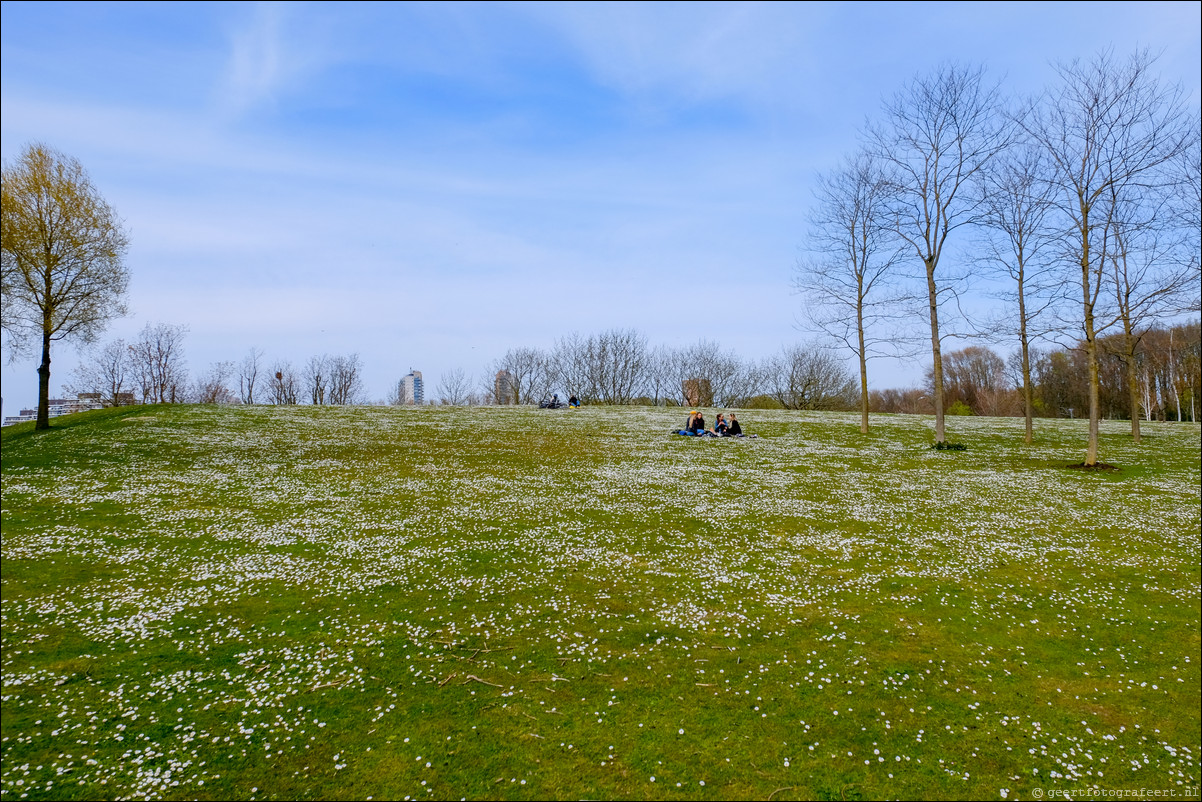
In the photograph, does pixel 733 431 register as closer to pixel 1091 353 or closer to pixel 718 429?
pixel 718 429

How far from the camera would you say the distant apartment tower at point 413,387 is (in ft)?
472

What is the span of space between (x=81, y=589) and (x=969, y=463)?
3078 cm

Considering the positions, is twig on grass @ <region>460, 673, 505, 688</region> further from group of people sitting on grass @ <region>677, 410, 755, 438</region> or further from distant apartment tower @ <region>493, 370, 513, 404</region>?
distant apartment tower @ <region>493, 370, 513, 404</region>

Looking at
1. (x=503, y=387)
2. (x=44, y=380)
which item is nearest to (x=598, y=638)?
(x=44, y=380)

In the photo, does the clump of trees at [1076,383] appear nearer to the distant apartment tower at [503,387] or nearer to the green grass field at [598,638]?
the green grass field at [598,638]

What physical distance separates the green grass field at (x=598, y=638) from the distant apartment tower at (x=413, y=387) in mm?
126390

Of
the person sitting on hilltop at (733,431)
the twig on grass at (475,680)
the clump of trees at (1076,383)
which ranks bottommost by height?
the twig on grass at (475,680)

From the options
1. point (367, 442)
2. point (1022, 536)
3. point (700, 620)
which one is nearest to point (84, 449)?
point (367, 442)

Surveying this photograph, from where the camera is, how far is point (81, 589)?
11.3 meters

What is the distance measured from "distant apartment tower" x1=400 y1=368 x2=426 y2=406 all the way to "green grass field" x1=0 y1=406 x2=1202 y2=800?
4976 inches

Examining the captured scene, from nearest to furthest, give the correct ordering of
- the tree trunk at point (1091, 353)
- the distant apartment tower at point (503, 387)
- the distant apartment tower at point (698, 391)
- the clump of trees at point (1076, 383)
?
the tree trunk at point (1091, 353), the clump of trees at point (1076, 383), the distant apartment tower at point (698, 391), the distant apartment tower at point (503, 387)

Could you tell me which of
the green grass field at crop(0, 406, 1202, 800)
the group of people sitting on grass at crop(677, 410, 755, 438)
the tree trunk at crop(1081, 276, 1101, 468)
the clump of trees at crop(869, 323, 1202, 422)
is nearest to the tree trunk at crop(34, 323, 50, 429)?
the green grass field at crop(0, 406, 1202, 800)

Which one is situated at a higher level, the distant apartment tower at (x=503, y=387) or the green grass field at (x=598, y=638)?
the distant apartment tower at (x=503, y=387)

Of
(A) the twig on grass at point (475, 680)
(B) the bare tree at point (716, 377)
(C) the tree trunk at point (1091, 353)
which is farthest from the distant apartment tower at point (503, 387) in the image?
(A) the twig on grass at point (475, 680)
